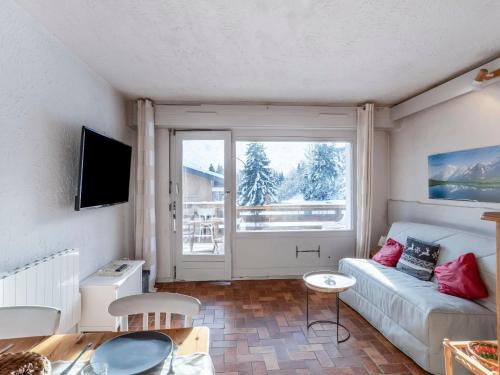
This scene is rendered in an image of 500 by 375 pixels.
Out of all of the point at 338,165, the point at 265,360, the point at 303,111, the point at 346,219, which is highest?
the point at 303,111

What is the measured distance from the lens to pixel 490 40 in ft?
7.25

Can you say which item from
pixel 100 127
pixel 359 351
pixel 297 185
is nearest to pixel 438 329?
pixel 359 351

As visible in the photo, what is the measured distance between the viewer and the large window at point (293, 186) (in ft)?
13.3

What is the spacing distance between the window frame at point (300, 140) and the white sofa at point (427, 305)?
1050mm

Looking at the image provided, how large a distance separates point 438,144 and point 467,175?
0.56 meters

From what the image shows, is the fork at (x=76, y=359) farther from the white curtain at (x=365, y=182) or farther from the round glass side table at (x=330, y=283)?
the white curtain at (x=365, y=182)

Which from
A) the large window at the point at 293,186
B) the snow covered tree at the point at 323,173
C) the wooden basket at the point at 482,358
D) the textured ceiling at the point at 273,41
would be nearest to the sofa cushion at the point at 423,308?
the wooden basket at the point at 482,358

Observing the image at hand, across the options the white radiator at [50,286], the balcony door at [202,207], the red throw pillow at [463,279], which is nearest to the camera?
the white radiator at [50,286]

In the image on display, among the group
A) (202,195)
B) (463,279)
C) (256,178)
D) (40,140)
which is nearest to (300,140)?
(256,178)

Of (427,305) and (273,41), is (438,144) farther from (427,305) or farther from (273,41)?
(273,41)

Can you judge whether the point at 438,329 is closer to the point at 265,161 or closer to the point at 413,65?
the point at 413,65

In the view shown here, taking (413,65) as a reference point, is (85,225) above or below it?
below

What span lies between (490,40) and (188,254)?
3.86m

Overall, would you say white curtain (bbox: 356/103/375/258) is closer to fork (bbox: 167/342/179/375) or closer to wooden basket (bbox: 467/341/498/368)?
wooden basket (bbox: 467/341/498/368)
